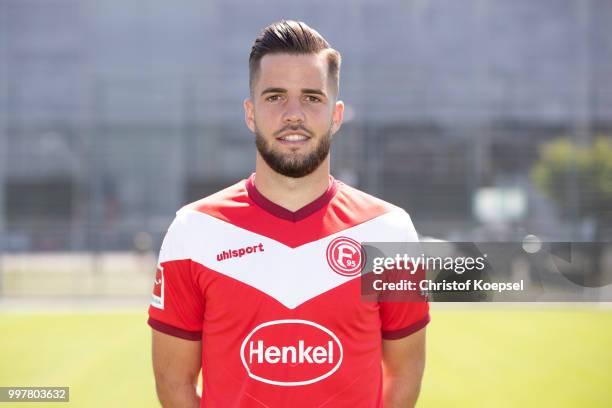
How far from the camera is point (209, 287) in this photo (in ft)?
8.23

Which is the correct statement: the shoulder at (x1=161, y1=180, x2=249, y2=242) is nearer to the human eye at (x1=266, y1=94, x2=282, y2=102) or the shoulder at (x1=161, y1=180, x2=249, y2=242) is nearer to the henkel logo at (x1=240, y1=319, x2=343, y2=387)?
the human eye at (x1=266, y1=94, x2=282, y2=102)

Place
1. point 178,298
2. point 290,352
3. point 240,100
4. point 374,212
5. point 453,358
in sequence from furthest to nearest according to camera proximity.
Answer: point 240,100 < point 453,358 < point 374,212 < point 178,298 < point 290,352

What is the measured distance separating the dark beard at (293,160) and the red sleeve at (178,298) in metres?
0.44

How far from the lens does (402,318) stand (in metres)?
2.61

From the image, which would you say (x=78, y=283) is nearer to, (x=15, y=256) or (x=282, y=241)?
(x=15, y=256)

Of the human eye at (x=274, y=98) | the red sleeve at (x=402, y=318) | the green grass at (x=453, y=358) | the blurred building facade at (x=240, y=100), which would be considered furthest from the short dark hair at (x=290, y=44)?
the blurred building facade at (x=240, y=100)

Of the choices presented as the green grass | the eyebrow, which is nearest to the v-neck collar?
the eyebrow

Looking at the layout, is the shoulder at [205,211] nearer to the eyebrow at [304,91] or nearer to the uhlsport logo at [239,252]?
the uhlsport logo at [239,252]

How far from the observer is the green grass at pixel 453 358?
25.3 ft

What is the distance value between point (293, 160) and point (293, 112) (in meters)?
0.17

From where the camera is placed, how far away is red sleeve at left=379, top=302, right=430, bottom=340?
2.58m

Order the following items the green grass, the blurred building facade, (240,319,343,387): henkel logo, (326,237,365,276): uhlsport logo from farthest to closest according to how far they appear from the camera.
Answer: the blurred building facade, the green grass, (326,237,365,276): uhlsport logo, (240,319,343,387): henkel logo

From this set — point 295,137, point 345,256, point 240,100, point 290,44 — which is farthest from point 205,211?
point 240,100

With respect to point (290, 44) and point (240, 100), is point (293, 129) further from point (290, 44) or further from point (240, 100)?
point (240, 100)
